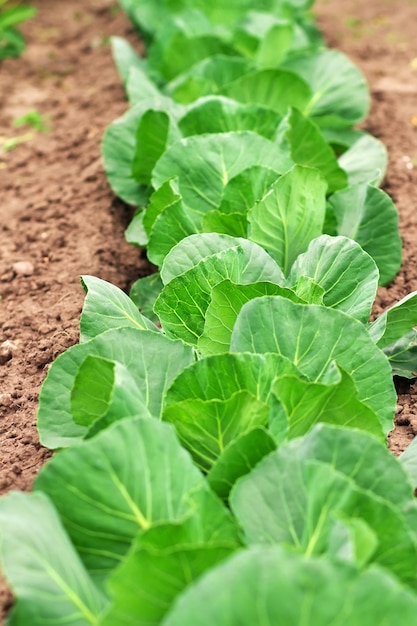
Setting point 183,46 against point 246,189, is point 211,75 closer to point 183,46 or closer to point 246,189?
point 183,46

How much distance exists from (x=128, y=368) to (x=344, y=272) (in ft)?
2.55

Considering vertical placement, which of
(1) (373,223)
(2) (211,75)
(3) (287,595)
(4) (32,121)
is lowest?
(4) (32,121)

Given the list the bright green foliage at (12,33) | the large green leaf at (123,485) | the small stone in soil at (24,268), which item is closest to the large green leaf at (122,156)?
the small stone in soil at (24,268)

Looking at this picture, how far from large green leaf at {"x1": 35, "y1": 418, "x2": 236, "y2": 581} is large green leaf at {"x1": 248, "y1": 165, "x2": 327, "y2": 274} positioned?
1.22 m

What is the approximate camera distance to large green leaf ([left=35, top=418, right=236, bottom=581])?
1.88m

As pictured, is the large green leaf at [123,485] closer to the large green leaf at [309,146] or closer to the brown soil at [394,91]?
the brown soil at [394,91]

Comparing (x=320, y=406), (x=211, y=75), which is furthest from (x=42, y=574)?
(x=211, y=75)

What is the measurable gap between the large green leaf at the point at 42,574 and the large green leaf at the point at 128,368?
1.85 ft

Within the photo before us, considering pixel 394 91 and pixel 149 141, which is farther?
pixel 394 91

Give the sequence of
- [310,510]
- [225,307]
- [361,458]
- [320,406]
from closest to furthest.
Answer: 1. [310,510]
2. [361,458]
3. [320,406]
4. [225,307]

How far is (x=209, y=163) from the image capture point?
3.30 meters

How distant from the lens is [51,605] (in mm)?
1763

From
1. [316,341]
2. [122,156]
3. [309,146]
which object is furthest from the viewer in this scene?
[122,156]

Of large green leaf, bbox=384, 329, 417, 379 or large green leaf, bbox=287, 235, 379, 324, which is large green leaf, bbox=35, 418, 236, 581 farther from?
large green leaf, bbox=384, 329, 417, 379
